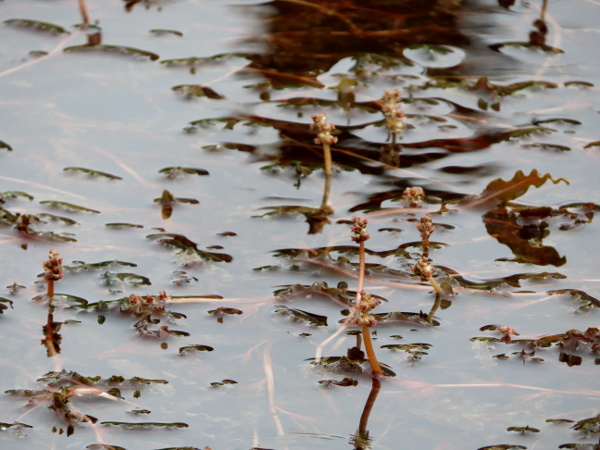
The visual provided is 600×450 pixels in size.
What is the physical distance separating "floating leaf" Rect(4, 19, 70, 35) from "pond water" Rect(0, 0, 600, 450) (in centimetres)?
1

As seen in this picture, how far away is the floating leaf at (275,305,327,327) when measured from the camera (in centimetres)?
279

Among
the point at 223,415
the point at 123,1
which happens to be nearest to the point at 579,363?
the point at 223,415

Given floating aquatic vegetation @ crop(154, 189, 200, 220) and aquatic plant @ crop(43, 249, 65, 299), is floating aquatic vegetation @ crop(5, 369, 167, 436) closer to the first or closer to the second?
aquatic plant @ crop(43, 249, 65, 299)

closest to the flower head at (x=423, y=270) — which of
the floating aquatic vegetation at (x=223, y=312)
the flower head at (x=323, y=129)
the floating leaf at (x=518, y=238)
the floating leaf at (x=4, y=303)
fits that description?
the floating leaf at (x=518, y=238)

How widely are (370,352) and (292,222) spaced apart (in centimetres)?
89

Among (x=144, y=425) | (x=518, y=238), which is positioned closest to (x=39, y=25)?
(x=518, y=238)

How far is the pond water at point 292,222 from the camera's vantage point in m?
2.48

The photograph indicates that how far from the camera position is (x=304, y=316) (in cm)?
281

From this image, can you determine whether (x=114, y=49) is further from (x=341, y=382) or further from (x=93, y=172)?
(x=341, y=382)

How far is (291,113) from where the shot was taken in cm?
405

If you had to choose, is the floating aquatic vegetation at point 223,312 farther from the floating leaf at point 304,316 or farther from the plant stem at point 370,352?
the plant stem at point 370,352

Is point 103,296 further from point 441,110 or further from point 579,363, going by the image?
point 441,110

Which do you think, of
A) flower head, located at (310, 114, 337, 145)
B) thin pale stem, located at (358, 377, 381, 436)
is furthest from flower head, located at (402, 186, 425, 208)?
thin pale stem, located at (358, 377, 381, 436)

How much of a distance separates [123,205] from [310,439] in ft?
4.49
